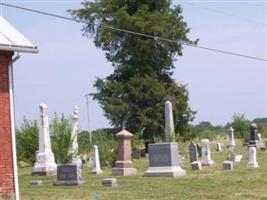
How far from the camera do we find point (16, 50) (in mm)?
13500

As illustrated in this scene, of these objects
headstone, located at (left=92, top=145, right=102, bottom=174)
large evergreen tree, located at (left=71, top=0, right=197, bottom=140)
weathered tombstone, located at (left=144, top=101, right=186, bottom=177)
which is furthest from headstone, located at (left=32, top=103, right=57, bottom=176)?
large evergreen tree, located at (left=71, top=0, right=197, bottom=140)

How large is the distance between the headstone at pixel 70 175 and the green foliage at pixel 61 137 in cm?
486

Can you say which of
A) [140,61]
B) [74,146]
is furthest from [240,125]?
[74,146]

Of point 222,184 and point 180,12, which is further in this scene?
point 180,12

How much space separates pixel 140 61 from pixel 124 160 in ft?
65.2

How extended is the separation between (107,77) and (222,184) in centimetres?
2593

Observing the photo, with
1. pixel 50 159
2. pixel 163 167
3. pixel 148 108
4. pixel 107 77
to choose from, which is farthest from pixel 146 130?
pixel 163 167

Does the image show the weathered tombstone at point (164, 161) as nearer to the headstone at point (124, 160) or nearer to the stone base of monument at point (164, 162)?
the stone base of monument at point (164, 162)

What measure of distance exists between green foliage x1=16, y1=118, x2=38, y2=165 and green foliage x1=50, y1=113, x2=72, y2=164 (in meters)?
6.31

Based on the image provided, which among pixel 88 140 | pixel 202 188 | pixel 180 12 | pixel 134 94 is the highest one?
pixel 180 12

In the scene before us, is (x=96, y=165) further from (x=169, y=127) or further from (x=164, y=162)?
(x=169, y=127)

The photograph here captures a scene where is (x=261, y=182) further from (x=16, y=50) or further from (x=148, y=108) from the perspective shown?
(x=148, y=108)

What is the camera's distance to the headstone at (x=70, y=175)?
1839 centimetres

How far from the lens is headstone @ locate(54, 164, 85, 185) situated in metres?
18.4
